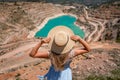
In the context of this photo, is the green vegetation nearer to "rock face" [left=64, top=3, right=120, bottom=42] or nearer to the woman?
the woman

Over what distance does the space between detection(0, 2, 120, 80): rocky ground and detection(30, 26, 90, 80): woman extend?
5.62 metres

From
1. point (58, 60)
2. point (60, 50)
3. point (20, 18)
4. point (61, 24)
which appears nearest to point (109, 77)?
point (58, 60)

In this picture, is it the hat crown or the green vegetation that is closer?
the hat crown

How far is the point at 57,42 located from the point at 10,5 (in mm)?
65687

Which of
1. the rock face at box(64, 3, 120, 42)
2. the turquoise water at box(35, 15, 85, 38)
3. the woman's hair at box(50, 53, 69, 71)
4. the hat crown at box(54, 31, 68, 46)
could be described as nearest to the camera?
the hat crown at box(54, 31, 68, 46)

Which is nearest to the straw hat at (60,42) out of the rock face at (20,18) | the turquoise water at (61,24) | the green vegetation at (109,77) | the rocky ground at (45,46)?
the green vegetation at (109,77)

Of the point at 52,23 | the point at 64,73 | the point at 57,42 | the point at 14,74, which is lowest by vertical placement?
the point at 52,23

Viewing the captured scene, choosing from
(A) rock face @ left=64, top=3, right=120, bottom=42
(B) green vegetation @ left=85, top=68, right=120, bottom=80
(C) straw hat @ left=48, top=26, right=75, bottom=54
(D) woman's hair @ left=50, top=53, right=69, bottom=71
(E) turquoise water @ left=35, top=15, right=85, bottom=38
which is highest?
(C) straw hat @ left=48, top=26, right=75, bottom=54

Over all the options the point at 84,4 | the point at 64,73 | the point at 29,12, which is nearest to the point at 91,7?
the point at 84,4

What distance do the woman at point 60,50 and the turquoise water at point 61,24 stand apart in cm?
4786

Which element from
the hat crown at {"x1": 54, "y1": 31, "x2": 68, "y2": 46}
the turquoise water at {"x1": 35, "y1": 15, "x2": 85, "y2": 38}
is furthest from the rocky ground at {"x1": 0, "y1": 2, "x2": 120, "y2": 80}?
the hat crown at {"x1": 54, "y1": 31, "x2": 68, "y2": 46}

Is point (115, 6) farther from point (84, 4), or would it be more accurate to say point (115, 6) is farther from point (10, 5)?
point (10, 5)

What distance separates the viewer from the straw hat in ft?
13.3

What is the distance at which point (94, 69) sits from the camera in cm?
1138
